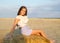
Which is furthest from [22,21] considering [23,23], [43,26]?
[43,26]

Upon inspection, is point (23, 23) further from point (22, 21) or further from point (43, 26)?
point (43, 26)

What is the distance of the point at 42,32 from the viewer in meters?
2.56

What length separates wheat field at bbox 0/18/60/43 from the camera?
8.87 ft

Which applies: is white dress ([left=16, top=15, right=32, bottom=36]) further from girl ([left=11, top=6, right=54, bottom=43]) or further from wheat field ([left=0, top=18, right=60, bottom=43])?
wheat field ([left=0, top=18, right=60, bottom=43])

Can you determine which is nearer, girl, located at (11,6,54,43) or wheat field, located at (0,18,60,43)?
girl, located at (11,6,54,43)

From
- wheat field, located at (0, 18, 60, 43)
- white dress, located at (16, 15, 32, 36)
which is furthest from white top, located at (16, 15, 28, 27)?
wheat field, located at (0, 18, 60, 43)

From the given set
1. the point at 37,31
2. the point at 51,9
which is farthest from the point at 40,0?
the point at 37,31

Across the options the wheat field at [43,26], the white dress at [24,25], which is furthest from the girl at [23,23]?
the wheat field at [43,26]

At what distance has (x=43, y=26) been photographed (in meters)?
2.81

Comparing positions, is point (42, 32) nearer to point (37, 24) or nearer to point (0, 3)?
point (37, 24)

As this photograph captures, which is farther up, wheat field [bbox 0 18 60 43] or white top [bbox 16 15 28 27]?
white top [bbox 16 15 28 27]

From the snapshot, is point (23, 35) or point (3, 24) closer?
point (23, 35)

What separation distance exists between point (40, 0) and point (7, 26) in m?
0.57

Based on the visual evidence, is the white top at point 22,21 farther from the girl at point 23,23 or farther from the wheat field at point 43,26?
the wheat field at point 43,26
